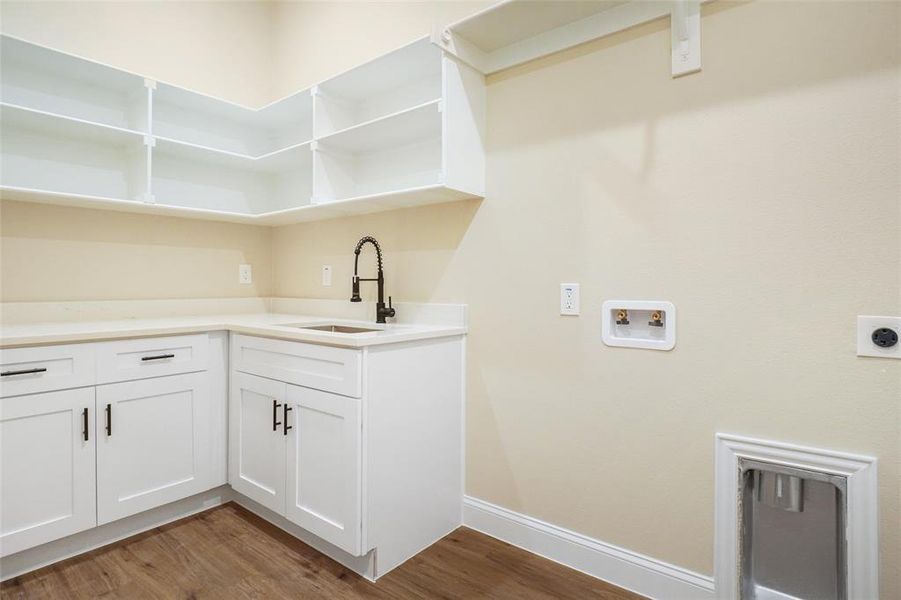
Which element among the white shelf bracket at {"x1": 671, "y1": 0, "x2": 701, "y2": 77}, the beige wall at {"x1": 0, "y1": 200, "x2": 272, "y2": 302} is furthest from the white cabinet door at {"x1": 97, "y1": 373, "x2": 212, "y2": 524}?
the white shelf bracket at {"x1": 671, "y1": 0, "x2": 701, "y2": 77}

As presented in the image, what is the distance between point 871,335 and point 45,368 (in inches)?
109

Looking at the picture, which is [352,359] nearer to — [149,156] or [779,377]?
[779,377]

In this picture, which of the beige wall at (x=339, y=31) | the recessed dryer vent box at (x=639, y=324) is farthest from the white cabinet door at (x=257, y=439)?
the beige wall at (x=339, y=31)

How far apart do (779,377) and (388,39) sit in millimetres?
2396

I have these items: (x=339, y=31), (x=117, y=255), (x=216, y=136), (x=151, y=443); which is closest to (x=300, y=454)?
(x=151, y=443)

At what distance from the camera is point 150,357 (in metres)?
2.04

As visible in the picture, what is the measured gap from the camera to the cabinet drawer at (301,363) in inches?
66.0

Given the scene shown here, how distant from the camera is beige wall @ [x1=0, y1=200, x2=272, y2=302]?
2.15 metres

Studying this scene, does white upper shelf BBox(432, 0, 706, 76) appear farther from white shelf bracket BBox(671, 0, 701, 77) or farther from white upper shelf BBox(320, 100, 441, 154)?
white upper shelf BBox(320, 100, 441, 154)

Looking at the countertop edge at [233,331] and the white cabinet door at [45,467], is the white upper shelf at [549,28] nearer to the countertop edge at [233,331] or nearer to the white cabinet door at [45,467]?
the countertop edge at [233,331]

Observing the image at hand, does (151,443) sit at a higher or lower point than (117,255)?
lower

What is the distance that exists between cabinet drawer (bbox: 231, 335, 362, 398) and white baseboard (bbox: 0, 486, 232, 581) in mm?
687

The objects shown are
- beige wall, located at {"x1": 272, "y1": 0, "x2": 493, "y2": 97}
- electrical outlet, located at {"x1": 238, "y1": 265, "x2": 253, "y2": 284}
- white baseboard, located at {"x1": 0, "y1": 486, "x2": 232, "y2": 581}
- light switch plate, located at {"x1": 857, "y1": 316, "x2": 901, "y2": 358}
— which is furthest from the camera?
electrical outlet, located at {"x1": 238, "y1": 265, "x2": 253, "y2": 284}

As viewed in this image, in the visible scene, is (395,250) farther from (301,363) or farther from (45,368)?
(45,368)
